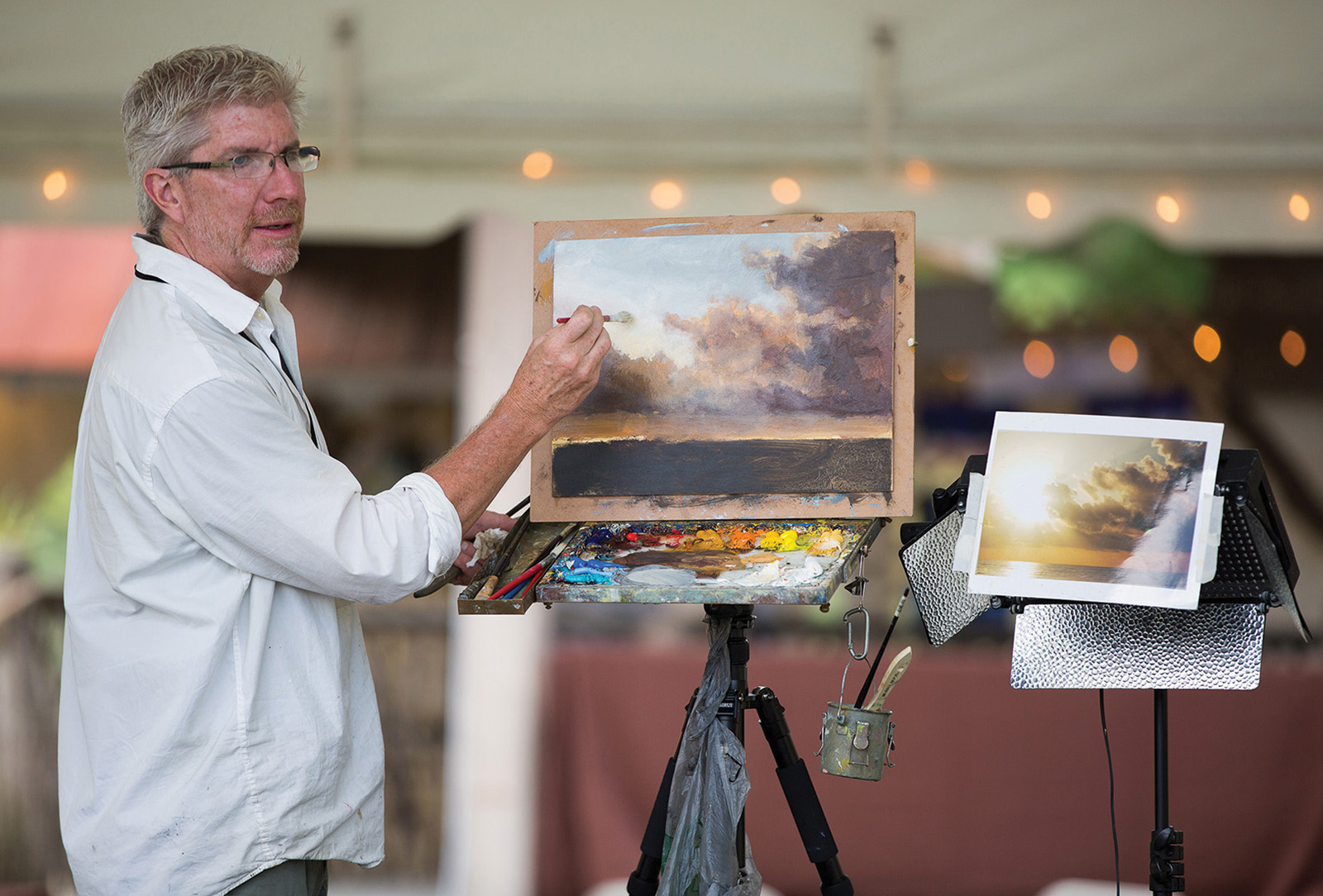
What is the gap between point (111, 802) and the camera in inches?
50.6

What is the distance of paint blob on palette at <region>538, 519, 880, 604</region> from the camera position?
1421mm

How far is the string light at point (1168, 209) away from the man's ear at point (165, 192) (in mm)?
2167

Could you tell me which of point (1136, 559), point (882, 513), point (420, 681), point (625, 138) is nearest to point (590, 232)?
point (882, 513)

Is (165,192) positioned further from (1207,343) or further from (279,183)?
(1207,343)

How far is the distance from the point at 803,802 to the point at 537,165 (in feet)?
5.83

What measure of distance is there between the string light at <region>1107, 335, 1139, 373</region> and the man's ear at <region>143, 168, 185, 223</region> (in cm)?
373

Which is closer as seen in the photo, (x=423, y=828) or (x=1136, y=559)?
(x=1136, y=559)

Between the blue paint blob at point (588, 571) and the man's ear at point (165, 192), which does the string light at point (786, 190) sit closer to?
the blue paint blob at point (588, 571)

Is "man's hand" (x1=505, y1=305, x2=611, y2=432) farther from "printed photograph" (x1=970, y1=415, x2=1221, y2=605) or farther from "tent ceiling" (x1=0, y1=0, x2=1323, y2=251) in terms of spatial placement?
"tent ceiling" (x1=0, y1=0, x2=1323, y2=251)

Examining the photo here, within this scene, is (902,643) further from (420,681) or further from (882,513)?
(882,513)

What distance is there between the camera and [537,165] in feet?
9.25

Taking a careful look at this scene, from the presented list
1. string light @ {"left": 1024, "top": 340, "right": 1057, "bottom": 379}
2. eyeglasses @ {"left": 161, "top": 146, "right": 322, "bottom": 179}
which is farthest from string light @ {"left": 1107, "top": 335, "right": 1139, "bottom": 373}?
eyeglasses @ {"left": 161, "top": 146, "right": 322, "bottom": 179}

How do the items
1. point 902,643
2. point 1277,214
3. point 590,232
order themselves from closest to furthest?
point 590,232, point 1277,214, point 902,643

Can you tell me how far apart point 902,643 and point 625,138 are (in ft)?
5.74
